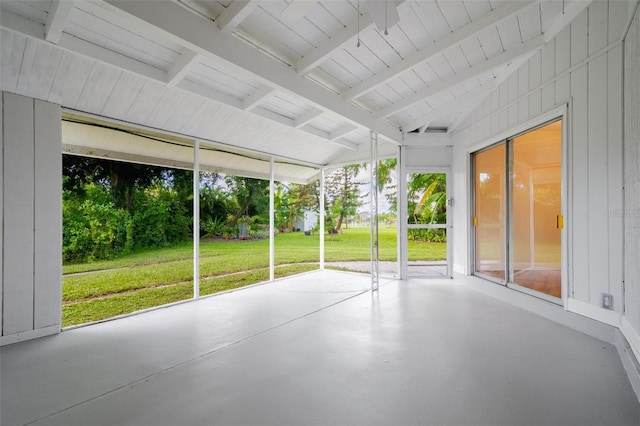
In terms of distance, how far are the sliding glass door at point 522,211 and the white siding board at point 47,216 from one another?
5604 millimetres

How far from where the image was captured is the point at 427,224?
6125 mm

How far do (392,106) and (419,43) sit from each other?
1.53m

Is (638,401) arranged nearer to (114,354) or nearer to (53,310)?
(114,354)

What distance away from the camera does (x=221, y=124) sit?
4586mm

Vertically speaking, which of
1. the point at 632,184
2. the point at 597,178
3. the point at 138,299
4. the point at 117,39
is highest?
the point at 117,39

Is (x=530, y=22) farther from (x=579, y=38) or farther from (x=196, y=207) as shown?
(x=196, y=207)

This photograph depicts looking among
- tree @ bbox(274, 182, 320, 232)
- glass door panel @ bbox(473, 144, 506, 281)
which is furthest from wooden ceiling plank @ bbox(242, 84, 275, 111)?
tree @ bbox(274, 182, 320, 232)

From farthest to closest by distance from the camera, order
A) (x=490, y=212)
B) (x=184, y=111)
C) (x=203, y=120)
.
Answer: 1. (x=490, y=212)
2. (x=203, y=120)
3. (x=184, y=111)

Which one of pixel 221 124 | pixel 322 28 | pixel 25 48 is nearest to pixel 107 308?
pixel 221 124

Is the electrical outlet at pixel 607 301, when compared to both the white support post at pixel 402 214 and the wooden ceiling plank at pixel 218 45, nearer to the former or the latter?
the white support post at pixel 402 214

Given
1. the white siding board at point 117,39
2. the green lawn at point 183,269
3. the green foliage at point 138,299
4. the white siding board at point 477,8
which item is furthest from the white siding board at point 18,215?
the white siding board at point 477,8

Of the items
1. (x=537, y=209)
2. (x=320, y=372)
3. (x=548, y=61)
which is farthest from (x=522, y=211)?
(x=320, y=372)

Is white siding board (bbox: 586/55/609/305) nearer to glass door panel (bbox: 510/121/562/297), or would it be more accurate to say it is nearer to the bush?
glass door panel (bbox: 510/121/562/297)

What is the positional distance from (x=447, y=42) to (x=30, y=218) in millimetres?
4743
